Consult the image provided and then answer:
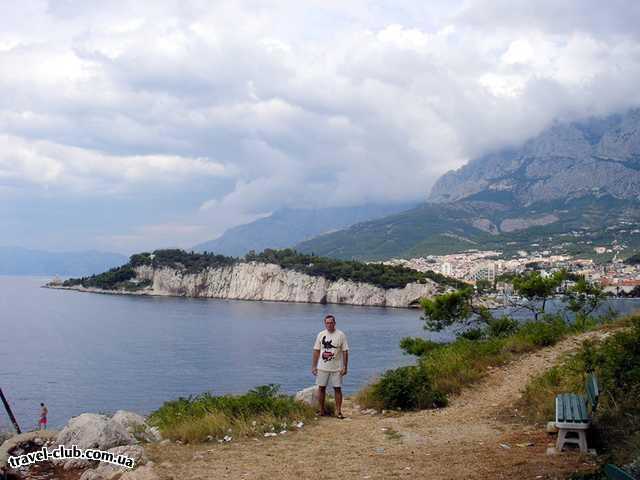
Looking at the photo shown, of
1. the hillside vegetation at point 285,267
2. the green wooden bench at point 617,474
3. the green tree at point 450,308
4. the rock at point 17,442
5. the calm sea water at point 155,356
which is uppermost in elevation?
the hillside vegetation at point 285,267

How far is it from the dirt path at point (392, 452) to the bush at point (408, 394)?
0.79 meters

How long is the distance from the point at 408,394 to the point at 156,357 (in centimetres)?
3898

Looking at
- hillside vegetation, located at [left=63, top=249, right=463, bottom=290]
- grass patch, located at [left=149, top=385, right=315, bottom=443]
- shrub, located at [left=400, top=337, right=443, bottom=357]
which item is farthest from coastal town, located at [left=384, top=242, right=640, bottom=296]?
grass patch, located at [left=149, top=385, right=315, bottom=443]

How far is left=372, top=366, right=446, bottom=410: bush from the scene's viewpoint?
1193 cm

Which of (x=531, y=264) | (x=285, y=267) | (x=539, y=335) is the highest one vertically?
(x=531, y=264)

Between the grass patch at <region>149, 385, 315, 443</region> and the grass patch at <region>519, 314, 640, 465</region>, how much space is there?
3.94 metres

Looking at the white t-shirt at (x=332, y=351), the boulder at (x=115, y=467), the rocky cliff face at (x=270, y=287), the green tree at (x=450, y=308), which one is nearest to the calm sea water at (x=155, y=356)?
the green tree at (x=450, y=308)

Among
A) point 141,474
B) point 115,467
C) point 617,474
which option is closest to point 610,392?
point 617,474

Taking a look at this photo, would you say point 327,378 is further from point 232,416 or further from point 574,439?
point 574,439

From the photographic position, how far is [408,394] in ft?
39.1

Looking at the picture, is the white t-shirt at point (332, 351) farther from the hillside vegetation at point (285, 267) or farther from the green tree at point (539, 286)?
the hillside vegetation at point (285, 267)

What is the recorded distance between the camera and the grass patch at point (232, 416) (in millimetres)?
9438

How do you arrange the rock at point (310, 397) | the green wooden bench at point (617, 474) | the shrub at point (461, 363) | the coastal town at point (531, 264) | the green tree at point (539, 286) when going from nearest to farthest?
1. the green wooden bench at point (617, 474)
2. the rock at point (310, 397)
3. the shrub at point (461, 363)
4. the green tree at point (539, 286)
5. the coastal town at point (531, 264)

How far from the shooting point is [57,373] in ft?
132
